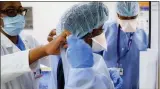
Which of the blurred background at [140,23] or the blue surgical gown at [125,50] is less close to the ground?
the blurred background at [140,23]

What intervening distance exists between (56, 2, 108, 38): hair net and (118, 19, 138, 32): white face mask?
0.39 metres

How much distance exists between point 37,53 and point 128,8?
2.24 feet

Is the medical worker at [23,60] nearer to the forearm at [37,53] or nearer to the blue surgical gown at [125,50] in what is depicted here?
the forearm at [37,53]

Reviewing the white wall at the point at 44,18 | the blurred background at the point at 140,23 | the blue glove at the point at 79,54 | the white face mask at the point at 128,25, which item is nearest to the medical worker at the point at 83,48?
Answer: the blue glove at the point at 79,54

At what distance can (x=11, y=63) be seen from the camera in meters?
0.90

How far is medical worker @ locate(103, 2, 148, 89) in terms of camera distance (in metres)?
1.36

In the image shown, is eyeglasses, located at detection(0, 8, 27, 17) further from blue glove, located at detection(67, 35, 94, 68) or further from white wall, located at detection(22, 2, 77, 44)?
white wall, located at detection(22, 2, 77, 44)

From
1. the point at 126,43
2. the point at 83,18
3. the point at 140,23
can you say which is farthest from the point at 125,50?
the point at 83,18

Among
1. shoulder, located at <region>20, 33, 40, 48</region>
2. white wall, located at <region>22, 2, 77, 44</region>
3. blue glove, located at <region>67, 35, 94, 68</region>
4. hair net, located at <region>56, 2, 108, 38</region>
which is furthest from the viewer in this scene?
white wall, located at <region>22, 2, 77, 44</region>

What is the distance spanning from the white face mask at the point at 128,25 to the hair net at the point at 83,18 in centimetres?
39

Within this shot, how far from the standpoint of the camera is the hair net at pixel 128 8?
1354 millimetres

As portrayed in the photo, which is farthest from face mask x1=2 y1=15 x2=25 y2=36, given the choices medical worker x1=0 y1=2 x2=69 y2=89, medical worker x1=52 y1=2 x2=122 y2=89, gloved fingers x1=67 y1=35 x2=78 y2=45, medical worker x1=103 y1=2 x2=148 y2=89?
medical worker x1=103 y1=2 x2=148 y2=89

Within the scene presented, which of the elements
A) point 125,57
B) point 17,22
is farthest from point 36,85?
point 125,57

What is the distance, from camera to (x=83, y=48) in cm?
84
